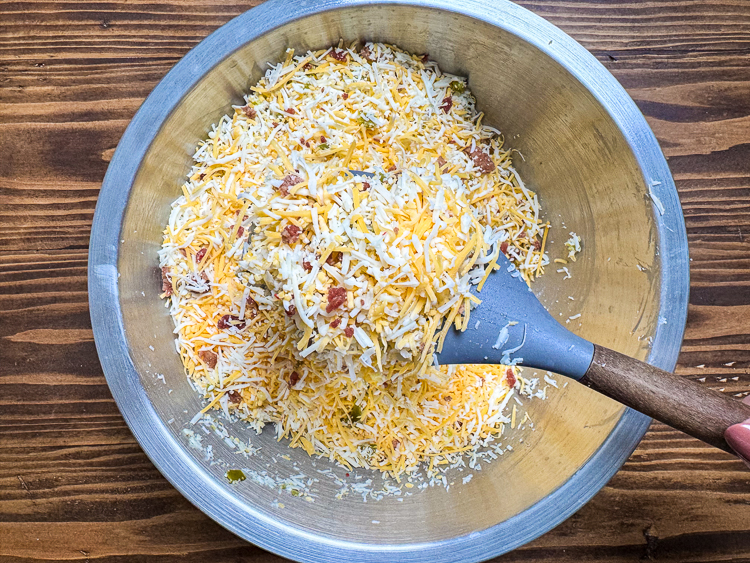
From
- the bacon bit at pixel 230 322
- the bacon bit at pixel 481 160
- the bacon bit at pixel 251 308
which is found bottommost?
the bacon bit at pixel 230 322

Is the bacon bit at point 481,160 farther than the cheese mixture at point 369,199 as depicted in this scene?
Yes

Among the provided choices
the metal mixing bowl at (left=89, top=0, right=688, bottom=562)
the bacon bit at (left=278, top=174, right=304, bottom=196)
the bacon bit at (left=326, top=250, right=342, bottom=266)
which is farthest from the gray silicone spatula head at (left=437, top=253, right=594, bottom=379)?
the bacon bit at (left=278, top=174, right=304, bottom=196)

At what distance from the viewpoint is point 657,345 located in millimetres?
1061

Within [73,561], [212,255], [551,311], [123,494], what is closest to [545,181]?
[551,311]

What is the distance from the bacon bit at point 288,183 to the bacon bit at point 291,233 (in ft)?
0.24

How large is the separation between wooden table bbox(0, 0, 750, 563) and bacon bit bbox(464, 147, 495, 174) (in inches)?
16.4

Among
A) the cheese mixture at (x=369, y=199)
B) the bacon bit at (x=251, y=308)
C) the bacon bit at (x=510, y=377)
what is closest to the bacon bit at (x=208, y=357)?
the cheese mixture at (x=369, y=199)

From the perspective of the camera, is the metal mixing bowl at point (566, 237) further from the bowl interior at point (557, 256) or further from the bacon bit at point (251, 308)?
the bacon bit at point (251, 308)

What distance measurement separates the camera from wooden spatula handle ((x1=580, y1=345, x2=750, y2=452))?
0.89 m

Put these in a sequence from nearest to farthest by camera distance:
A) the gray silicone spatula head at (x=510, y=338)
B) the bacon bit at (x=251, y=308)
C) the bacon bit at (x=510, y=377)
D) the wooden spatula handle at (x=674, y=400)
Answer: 1. the wooden spatula handle at (x=674, y=400)
2. the gray silicone spatula head at (x=510, y=338)
3. the bacon bit at (x=251, y=308)
4. the bacon bit at (x=510, y=377)

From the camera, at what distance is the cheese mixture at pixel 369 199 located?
105 centimetres

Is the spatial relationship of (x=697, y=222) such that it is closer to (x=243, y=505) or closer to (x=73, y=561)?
(x=243, y=505)

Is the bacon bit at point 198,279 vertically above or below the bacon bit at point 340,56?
below

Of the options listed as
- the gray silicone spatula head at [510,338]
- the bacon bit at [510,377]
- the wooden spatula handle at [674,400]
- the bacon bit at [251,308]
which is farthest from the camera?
the bacon bit at [510,377]
